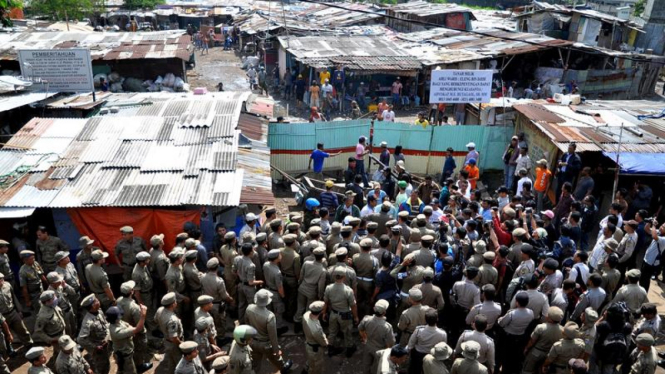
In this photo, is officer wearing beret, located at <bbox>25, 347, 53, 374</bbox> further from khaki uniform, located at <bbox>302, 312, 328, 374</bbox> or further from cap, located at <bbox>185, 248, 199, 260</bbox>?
khaki uniform, located at <bbox>302, 312, 328, 374</bbox>

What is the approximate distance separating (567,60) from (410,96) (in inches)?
283

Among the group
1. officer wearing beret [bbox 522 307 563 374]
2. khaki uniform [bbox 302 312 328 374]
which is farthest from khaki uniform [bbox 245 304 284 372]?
officer wearing beret [bbox 522 307 563 374]

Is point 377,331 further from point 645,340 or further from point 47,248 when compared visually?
point 47,248

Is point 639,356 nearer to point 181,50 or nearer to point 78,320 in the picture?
point 78,320

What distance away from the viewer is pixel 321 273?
7625 mm

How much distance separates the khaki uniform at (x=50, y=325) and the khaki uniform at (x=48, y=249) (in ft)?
5.91

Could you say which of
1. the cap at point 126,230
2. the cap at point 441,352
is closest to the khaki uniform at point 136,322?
the cap at point 126,230

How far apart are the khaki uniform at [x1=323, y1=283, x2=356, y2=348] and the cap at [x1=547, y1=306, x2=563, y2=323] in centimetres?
256

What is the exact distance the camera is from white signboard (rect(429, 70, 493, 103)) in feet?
47.0

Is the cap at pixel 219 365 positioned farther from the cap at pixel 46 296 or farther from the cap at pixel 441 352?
the cap at pixel 46 296

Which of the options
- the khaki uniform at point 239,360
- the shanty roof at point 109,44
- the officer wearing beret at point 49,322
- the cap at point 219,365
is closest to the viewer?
the cap at point 219,365

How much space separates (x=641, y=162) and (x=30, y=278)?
11718 mm

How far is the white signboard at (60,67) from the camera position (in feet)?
43.1

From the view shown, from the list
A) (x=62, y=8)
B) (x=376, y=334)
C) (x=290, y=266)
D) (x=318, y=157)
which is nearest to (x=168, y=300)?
(x=290, y=266)
